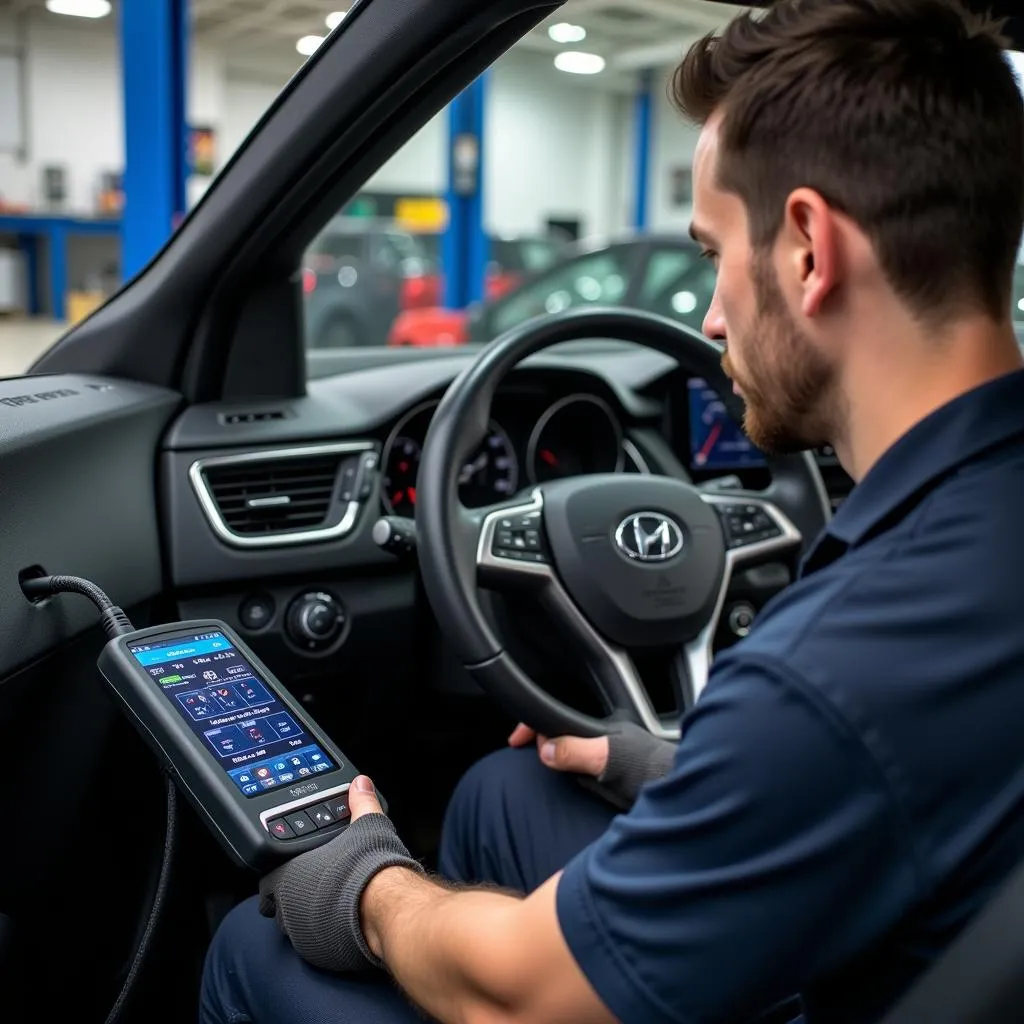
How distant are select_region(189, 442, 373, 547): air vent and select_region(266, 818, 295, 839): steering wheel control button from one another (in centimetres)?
63

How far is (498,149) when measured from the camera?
18.2 meters

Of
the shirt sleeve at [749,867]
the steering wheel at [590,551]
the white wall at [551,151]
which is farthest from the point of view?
the white wall at [551,151]

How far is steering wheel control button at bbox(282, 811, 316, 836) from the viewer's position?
3.82 feet

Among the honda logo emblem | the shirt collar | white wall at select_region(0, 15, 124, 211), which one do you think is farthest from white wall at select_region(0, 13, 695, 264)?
the shirt collar

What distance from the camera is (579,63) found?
16609mm

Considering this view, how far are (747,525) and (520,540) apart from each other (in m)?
0.36

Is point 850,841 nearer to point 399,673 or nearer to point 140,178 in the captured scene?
point 399,673

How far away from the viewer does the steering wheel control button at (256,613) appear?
1766 mm

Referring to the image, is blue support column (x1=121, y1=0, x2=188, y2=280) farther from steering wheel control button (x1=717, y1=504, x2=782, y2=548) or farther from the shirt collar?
the shirt collar

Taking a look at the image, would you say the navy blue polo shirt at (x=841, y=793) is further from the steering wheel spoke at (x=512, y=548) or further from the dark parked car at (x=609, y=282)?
the dark parked car at (x=609, y=282)

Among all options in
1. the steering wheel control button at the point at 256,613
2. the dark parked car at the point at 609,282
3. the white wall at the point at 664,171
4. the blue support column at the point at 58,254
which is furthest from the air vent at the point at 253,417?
the white wall at the point at 664,171

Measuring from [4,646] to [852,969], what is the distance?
937mm

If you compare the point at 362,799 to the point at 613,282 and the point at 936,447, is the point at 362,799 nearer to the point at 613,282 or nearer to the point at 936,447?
the point at 936,447

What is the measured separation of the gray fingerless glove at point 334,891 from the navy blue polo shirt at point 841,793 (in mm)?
327
